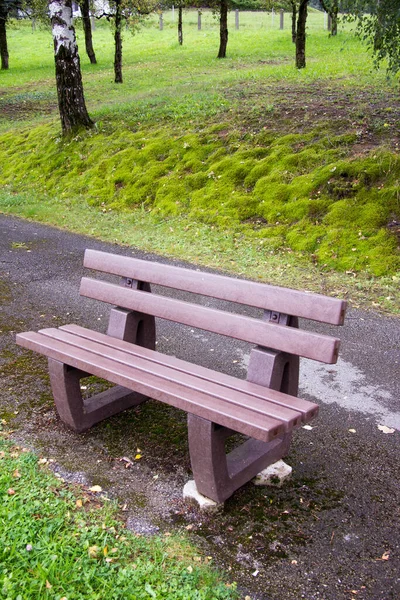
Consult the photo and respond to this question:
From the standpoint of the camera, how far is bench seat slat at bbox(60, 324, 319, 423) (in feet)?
9.08

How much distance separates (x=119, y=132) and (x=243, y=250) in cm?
585

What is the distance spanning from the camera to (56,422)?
3.77m

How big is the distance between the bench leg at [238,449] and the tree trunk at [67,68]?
33.7 ft

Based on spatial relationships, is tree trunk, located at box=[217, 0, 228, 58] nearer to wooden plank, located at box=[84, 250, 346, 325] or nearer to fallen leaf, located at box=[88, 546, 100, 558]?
wooden plank, located at box=[84, 250, 346, 325]

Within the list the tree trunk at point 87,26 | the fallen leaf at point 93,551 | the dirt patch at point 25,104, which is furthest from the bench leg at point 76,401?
the tree trunk at point 87,26

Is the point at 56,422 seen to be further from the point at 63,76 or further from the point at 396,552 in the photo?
the point at 63,76

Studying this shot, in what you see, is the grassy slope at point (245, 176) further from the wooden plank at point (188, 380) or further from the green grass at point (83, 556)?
the green grass at point (83, 556)

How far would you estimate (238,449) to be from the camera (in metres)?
3.26

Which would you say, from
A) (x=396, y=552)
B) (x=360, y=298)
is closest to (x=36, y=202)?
(x=360, y=298)

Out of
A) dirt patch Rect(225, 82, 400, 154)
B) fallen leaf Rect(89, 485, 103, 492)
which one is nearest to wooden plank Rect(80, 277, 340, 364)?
fallen leaf Rect(89, 485, 103, 492)

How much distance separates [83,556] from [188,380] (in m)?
0.97

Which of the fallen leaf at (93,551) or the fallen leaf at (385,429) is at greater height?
the fallen leaf at (93,551)

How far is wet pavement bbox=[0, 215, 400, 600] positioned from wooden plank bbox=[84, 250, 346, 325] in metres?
0.94

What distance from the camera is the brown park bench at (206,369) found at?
9.09 feet
